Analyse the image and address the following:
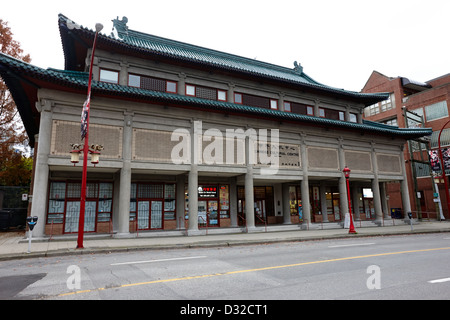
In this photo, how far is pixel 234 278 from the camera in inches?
265

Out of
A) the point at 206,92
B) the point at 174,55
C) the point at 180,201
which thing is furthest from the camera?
the point at 206,92

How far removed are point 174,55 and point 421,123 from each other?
33635 mm

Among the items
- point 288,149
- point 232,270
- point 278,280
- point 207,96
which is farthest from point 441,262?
point 207,96

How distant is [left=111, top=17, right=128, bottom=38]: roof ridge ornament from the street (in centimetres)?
1777

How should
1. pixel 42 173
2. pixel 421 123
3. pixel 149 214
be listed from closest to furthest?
pixel 42 173 → pixel 149 214 → pixel 421 123

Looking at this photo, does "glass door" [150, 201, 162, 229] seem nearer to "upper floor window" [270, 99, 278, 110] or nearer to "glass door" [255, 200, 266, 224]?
"glass door" [255, 200, 266, 224]

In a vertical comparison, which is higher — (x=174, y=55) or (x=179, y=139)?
(x=174, y=55)

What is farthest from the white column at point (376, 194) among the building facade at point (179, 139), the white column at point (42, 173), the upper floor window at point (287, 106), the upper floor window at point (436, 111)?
the white column at point (42, 173)

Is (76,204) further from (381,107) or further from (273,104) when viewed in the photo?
(381,107)

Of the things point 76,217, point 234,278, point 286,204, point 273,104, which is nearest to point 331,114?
point 273,104

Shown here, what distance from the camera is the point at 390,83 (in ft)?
136

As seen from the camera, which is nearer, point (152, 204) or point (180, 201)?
point (152, 204)

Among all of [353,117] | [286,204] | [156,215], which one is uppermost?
[353,117]

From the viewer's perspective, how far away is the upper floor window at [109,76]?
1762 cm
